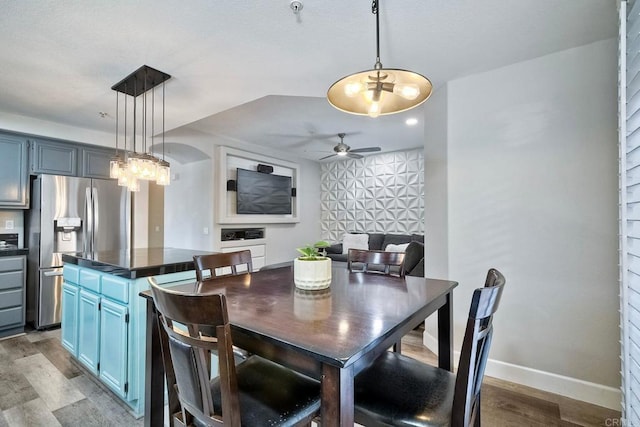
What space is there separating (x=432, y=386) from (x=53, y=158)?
470 cm

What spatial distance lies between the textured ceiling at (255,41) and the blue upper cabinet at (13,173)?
641 millimetres

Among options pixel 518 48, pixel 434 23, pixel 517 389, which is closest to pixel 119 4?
pixel 434 23

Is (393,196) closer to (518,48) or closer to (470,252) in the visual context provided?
(470,252)

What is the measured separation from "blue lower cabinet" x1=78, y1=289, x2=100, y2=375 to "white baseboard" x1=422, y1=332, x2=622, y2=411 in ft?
10.0

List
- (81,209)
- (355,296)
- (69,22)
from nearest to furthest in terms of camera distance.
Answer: (355,296) < (69,22) < (81,209)

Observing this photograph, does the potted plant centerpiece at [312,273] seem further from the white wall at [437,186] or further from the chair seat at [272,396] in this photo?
the white wall at [437,186]

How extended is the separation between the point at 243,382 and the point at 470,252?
211 cm

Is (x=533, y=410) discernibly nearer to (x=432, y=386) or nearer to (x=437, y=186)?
(x=432, y=386)

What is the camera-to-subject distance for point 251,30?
1875 mm

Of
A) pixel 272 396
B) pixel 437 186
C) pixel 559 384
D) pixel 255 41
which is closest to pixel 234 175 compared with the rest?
pixel 255 41

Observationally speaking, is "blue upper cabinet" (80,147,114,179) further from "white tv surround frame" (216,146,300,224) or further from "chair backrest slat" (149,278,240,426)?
"chair backrest slat" (149,278,240,426)

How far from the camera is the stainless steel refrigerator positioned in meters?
3.41

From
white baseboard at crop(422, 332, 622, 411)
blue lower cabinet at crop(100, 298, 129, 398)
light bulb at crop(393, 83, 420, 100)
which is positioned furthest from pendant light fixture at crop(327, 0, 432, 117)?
white baseboard at crop(422, 332, 622, 411)

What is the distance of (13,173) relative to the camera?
3396 millimetres
